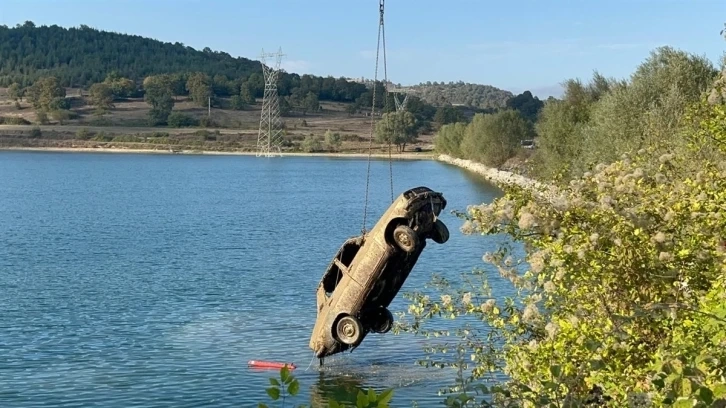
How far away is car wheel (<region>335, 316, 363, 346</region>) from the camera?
54.6ft

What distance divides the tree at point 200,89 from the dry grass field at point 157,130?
247 cm

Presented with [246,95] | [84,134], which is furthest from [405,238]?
[246,95]

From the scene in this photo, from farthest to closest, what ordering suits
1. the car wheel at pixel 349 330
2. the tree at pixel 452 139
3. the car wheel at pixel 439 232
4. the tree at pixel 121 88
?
1. the tree at pixel 121 88
2. the tree at pixel 452 139
3. the car wheel at pixel 349 330
4. the car wheel at pixel 439 232

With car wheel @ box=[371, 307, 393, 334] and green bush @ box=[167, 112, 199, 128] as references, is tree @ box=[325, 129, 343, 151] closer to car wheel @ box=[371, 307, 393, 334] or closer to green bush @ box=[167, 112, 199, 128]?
green bush @ box=[167, 112, 199, 128]

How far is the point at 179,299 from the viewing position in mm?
28578

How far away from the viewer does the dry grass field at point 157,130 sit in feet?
512

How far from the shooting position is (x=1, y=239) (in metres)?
43.3

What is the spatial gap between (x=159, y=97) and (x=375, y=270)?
17115 centimetres

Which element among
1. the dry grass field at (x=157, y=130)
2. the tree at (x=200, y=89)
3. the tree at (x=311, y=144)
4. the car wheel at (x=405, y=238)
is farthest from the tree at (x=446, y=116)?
the car wheel at (x=405, y=238)

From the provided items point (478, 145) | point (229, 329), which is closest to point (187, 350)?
point (229, 329)

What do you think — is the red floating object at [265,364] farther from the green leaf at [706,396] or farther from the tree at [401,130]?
the tree at [401,130]

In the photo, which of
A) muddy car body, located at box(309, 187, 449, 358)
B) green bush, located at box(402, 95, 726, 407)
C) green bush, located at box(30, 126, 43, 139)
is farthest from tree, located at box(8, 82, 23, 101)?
green bush, located at box(402, 95, 726, 407)

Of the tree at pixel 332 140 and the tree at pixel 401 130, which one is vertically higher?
the tree at pixel 401 130

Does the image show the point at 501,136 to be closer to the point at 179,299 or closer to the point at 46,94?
the point at 179,299
